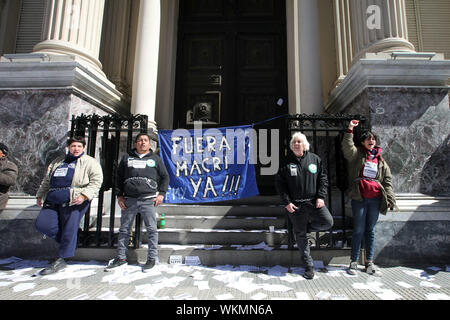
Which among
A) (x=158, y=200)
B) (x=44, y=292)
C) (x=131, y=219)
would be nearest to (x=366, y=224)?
(x=158, y=200)

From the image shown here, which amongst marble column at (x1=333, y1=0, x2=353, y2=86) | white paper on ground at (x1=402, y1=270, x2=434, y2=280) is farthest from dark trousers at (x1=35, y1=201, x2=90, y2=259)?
marble column at (x1=333, y1=0, x2=353, y2=86)

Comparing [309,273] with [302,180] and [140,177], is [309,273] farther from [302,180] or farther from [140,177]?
[140,177]

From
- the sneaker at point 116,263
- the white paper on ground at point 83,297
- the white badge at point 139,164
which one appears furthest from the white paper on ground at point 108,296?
the white badge at point 139,164

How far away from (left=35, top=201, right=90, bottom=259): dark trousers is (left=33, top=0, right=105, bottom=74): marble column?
3007mm

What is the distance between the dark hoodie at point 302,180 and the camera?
3771 mm

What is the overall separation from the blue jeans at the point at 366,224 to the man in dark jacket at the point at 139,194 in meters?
2.82

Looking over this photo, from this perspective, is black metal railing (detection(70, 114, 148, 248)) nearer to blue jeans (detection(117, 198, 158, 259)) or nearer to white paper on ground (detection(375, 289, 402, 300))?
blue jeans (detection(117, 198, 158, 259))

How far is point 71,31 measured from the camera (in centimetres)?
568

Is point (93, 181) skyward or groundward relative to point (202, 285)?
skyward

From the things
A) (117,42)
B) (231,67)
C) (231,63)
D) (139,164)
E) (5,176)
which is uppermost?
(117,42)

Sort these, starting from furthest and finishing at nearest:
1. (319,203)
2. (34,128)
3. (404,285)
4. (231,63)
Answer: (231,63) → (34,128) → (319,203) → (404,285)

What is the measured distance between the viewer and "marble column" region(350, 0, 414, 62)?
5.46 metres

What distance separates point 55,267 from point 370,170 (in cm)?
457
